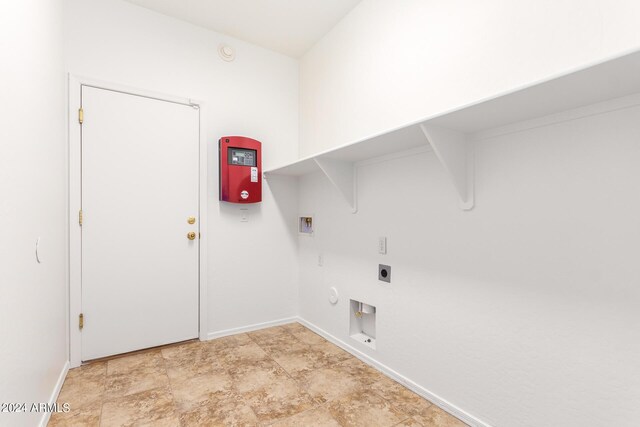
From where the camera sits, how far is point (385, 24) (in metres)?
2.15

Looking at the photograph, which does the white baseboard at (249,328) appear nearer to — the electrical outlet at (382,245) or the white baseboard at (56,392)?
the white baseboard at (56,392)

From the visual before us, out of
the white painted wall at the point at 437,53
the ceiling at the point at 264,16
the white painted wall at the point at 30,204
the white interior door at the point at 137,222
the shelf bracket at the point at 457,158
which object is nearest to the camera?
the white painted wall at the point at 30,204

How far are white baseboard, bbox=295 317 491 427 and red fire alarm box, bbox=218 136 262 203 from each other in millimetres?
1403

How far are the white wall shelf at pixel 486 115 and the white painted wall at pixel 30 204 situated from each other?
4.96 ft

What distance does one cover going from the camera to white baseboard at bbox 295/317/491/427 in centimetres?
155

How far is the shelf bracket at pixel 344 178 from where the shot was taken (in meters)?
2.29

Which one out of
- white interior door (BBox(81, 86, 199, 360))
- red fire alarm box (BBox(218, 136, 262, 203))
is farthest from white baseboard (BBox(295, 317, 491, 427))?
red fire alarm box (BBox(218, 136, 262, 203))

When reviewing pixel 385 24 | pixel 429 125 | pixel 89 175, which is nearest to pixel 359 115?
pixel 385 24

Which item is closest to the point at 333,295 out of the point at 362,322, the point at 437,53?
the point at 362,322

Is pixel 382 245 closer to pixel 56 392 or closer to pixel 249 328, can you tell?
pixel 249 328

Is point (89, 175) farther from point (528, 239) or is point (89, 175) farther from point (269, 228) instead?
point (528, 239)

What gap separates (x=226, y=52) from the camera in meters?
2.79

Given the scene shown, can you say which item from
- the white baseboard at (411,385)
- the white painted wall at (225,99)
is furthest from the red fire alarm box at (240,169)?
the white baseboard at (411,385)

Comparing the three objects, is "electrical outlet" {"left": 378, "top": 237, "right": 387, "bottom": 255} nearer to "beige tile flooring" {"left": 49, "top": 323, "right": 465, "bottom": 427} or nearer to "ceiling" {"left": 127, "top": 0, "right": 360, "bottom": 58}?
"beige tile flooring" {"left": 49, "top": 323, "right": 465, "bottom": 427}
